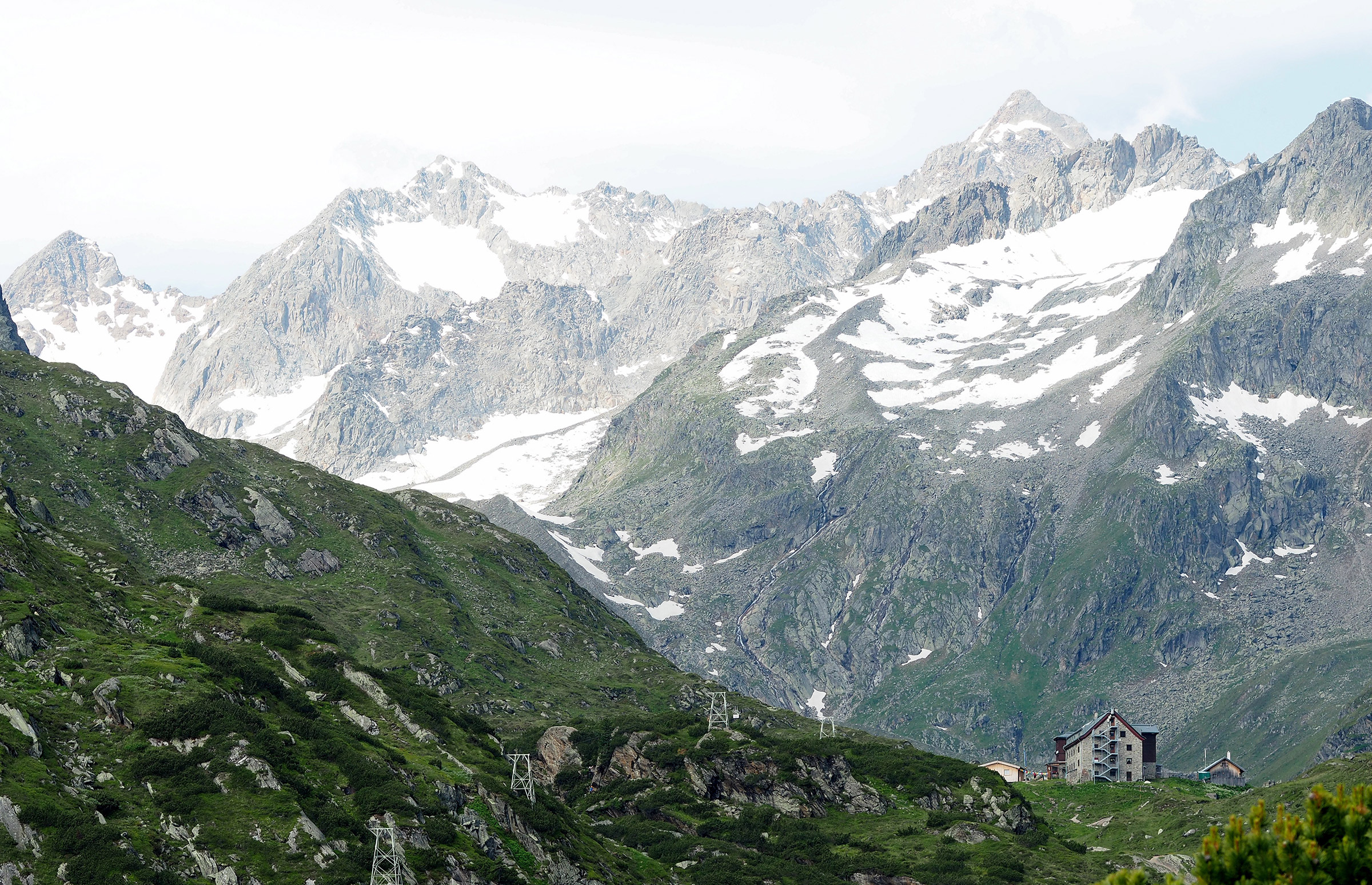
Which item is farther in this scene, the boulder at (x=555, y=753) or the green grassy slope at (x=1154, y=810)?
the boulder at (x=555, y=753)

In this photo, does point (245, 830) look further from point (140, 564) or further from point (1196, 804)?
point (1196, 804)

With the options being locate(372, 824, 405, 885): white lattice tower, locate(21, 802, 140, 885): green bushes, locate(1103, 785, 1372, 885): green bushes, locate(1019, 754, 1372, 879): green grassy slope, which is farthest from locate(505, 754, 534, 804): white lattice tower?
locate(1103, 785, 1372, 885): green bushes

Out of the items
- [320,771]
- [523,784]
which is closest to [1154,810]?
[523,784]

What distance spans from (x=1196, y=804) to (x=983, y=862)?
40714 mm

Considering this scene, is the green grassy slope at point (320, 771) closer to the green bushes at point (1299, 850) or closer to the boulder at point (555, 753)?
the boulder at point (555, 753)

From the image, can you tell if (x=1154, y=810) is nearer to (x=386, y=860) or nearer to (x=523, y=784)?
(x=523, y=784)

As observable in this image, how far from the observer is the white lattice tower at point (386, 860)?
8219 centimetres

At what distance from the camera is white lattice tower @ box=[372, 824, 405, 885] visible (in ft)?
270

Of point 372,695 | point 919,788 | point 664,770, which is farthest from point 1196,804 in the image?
point 372,695

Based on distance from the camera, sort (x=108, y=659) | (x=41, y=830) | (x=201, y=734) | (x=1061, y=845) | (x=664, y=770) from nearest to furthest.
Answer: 1. (x=41, y=830)
2. (x=201, y=734)
3. (x=108, y=659)
4. (x=1061, y=845)
5. (x=664, y=770)

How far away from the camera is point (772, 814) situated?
6309 inches

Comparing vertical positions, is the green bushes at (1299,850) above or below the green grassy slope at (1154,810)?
below

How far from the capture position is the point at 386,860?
89.8 metres

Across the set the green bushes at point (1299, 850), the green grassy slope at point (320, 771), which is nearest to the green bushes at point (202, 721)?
the green grassy slope at point (320, 771)
